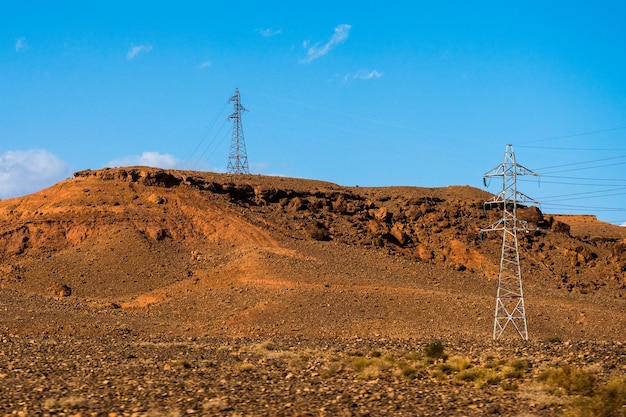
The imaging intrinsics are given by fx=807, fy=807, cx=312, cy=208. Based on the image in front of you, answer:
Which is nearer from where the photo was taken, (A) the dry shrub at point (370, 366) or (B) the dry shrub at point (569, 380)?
(B) the dry shrub at point (569, 380)

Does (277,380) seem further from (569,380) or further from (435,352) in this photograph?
(569,380)

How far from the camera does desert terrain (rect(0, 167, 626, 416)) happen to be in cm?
1758

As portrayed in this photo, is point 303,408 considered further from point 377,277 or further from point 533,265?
point 533,265

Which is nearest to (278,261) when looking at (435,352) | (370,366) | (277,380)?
(435,352)

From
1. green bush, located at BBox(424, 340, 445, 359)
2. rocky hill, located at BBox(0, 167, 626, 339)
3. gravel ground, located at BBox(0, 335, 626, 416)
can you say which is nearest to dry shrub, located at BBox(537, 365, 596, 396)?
gravel ground, located at BBox(0, 335, 626, 416)

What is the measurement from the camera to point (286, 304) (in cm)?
4272

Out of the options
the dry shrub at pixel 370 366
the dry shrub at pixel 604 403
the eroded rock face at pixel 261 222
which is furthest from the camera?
the eroded rock face at pixel 261 222

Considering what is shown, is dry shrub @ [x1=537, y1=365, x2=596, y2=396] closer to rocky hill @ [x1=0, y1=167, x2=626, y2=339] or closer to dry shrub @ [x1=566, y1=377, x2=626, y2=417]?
dry shrub @ [x1=566, y1=377, x2=626, y2=417]

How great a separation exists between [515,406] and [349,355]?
9266 millimetres

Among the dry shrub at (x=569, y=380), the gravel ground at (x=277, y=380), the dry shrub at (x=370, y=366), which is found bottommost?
the gravel ground at (x=277, y=380)

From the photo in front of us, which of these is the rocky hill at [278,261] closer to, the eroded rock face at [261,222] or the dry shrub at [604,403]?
the eroded rock face at [261,222]

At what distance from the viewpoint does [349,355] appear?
81.4ft

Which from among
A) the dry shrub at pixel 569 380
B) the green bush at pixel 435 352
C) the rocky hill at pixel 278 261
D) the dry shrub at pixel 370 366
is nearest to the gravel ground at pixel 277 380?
the dry shrub at pixel 370 366

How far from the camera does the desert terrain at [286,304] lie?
17.6 m
